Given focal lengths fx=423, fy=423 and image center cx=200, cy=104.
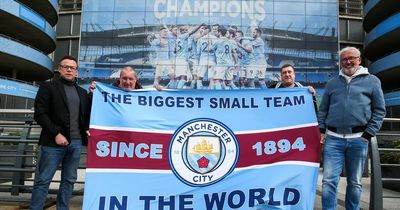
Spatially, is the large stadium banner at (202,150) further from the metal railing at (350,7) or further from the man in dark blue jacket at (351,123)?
the metal railing at (350,7)

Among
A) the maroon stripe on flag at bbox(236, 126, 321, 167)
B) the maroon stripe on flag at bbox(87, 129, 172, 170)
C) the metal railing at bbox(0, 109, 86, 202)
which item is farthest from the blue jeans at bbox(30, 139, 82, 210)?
the maroon stripe on flag at bbox(236, 126, 321, 167)

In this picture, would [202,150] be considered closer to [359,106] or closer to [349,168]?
[349,168]

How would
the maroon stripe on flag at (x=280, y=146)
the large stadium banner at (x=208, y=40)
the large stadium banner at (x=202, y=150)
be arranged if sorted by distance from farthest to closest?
1. the large stadium banner at (x=208, y=40)
2. the maroon stripe on flag at (x=280, y=146)
3. the large stadium banner at (x=202, y=150)

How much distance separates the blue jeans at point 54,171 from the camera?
15.3ft

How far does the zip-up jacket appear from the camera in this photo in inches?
182

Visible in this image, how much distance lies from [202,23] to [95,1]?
12.7 meters

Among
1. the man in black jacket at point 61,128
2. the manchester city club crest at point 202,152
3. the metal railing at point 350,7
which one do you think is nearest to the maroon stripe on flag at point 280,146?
the manchester city club crest at point 202,152

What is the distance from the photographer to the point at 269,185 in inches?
185

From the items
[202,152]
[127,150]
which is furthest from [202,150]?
[127,150]

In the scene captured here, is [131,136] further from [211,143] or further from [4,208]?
[4,208]

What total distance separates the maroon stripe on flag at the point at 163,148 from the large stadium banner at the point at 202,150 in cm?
1

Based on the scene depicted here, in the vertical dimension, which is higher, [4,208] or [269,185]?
[269,185]

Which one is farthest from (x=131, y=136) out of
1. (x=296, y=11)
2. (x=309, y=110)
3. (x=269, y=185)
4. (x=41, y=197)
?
(x=296, y=11)

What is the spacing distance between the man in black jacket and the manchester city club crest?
1106 millimetres
